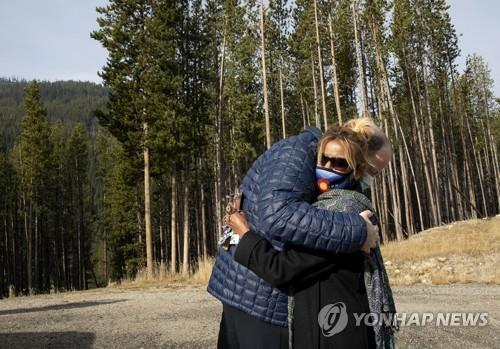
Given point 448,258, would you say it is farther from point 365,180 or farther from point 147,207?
point 365,180

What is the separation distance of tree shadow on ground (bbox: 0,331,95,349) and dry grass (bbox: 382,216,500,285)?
10890 millimetres

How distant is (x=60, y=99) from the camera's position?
648ft

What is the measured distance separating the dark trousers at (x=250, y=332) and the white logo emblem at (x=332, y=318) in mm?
214

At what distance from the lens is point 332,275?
179 centimetres

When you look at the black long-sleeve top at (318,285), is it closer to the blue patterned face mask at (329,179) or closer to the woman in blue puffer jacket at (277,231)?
the woman in blue puffer jacket at (277,231)

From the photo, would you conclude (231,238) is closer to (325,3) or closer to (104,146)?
(325,3)

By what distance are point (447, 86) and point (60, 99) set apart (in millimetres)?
189439

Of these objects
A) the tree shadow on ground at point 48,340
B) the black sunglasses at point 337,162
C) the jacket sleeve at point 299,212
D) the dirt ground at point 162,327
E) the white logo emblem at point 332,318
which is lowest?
the dirt ground at point 162,327

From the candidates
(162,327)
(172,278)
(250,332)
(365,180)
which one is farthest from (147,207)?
(365,180)

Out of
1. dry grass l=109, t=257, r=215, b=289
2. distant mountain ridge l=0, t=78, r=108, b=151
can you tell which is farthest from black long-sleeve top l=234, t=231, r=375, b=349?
distant mountain ridge l=0, t=78, r=108, b=151

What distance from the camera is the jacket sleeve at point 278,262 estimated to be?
1.76 metres

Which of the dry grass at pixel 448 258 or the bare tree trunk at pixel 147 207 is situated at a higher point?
the bare tree trunk at pixel 147 207

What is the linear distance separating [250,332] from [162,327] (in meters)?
5.29

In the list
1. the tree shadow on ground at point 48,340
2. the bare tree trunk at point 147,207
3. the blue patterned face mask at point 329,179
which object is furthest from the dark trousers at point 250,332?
the bare tree trunk at point 147,207
